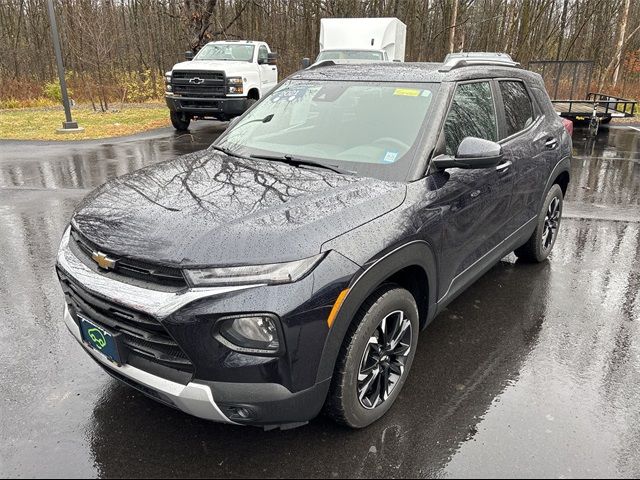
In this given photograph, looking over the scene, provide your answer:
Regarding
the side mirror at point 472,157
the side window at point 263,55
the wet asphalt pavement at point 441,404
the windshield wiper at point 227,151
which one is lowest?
the wet asphalt pavement at point 441,404

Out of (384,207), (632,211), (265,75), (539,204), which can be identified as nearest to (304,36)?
(265,75)

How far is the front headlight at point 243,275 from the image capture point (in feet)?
7.03

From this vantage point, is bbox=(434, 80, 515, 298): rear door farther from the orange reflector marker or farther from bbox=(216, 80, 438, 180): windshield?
the orange reflector marker

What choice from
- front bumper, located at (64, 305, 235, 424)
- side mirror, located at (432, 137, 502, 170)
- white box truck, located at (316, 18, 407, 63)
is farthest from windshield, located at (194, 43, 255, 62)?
front bumper, located at (64, 305, 235, 424)

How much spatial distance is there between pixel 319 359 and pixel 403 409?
0.90 metres

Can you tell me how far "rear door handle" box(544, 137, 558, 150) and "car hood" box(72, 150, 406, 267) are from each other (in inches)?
91.2

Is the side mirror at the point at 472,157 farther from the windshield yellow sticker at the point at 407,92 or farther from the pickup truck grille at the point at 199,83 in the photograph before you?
the pickup truck grille at the point at 199,83

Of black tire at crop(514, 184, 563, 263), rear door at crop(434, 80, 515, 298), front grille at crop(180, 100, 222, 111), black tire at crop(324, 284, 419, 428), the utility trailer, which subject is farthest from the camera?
the utility trailer

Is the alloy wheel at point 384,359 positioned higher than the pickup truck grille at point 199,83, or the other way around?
the pickup truck grille at point 199,83

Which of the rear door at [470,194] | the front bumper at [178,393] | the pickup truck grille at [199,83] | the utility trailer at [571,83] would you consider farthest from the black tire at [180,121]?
the front bumper at [178,393]

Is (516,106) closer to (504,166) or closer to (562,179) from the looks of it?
(504,166)

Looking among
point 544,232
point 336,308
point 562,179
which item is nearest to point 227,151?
point 336,308

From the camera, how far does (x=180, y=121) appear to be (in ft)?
47.1

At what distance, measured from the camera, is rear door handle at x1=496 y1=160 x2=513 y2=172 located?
364 cm
